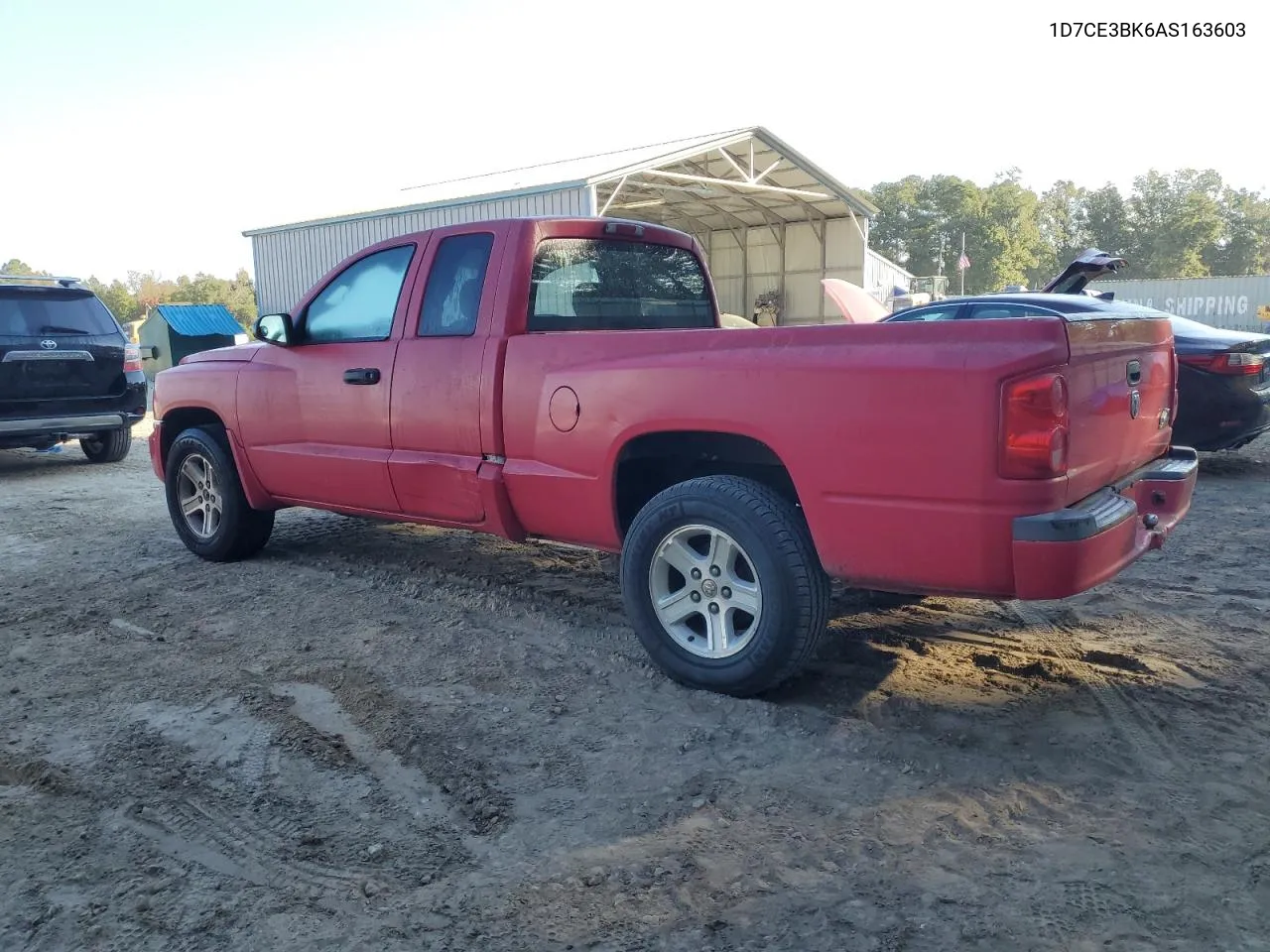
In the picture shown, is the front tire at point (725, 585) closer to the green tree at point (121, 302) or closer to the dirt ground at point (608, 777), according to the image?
the dirt ground at point (608, 777)

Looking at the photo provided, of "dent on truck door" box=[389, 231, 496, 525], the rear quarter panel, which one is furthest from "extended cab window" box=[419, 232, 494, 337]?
the rear quarter panel

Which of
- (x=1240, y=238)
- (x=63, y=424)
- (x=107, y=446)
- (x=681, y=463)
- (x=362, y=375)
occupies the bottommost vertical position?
(x=107, y=446)

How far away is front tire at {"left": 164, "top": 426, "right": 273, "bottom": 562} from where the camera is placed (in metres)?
5.95

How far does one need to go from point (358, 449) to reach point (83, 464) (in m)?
7.45

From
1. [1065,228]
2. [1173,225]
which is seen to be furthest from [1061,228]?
[1173,225]

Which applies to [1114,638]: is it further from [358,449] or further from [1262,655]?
[358,449]

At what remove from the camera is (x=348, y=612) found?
5.00 meters

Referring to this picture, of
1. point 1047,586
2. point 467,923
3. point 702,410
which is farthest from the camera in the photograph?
point 702,410

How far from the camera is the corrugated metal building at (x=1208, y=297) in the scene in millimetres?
37406

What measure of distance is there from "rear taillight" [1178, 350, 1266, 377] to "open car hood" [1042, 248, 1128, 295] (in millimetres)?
1487

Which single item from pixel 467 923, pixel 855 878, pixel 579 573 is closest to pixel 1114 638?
pixel 855 878

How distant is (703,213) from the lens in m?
30.6

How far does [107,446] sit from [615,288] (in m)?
8.27

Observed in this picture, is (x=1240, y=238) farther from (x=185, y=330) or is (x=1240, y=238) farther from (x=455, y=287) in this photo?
(x=455, y=287)
